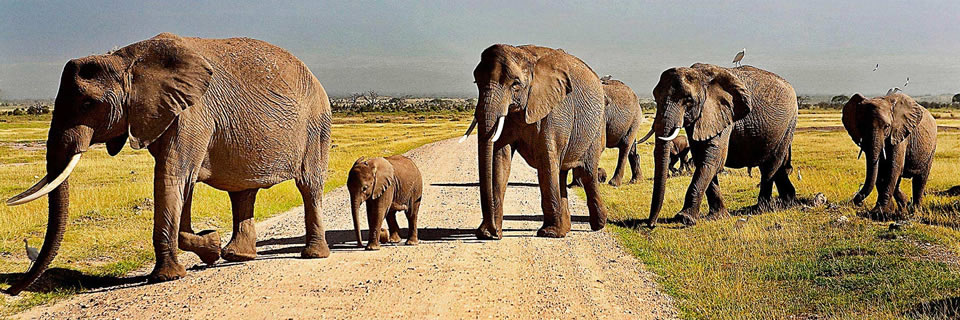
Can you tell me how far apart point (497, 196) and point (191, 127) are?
16.7ft

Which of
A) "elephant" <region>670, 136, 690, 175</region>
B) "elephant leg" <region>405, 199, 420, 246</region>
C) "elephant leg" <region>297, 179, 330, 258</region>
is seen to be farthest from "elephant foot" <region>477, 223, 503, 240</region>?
"elephant" <region>670, 136, 690, 175</region>

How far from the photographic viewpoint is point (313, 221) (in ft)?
35.1

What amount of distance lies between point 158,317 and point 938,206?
1462 centimetres

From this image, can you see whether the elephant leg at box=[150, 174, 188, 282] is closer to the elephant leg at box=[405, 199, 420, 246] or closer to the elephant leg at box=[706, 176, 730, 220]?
the elephant leg at box=[405, 199, 420, 246]

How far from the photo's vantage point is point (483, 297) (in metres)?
8.51

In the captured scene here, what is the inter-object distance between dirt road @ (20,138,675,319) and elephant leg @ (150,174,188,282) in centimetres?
22

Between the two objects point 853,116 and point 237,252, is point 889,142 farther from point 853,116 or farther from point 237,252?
point 237,252

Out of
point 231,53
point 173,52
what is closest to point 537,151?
point 231,53

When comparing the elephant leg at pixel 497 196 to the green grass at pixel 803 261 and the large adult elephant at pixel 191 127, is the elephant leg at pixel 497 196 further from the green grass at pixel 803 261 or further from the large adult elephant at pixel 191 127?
the large adult elephant at pixel 191 127

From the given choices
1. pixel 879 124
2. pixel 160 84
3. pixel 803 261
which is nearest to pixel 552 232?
pixel 803 261

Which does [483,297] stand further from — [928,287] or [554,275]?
[928,287]

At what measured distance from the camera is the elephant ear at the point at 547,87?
11891 millimetres

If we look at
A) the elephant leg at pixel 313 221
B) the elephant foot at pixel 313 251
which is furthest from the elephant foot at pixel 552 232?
the elephant foot at pixel 313 251

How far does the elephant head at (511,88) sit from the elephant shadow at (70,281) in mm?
4980
